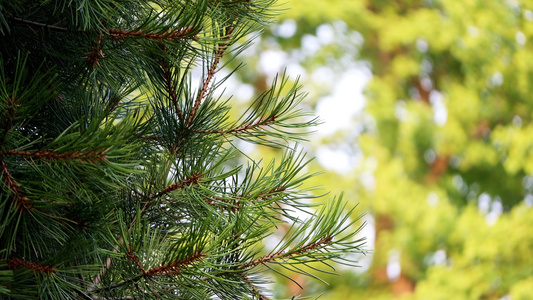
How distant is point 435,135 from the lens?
142 inches

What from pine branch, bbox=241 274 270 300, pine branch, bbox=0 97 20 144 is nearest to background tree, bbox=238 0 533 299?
pine branch, bbox=241 274 270 300

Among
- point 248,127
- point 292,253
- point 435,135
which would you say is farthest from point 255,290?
point 435,135

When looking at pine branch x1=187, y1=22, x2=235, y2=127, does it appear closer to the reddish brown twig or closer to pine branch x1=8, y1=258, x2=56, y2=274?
the reddish brown twig

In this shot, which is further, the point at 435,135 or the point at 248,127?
the point at 435,135

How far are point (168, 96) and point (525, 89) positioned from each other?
117 inches

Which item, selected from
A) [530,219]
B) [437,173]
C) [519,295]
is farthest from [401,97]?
[519,295]

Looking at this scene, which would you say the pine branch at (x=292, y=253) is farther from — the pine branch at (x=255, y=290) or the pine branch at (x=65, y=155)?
the pine branch at (x=65, y=155)

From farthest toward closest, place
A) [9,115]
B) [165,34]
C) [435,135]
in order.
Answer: [435,135]
[165,34]
[9,115]

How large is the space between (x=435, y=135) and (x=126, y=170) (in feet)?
11.0

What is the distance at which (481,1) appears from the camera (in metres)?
3.23

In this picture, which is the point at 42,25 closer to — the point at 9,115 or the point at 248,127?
the point at 9,115

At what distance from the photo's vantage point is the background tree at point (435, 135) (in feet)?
10.1

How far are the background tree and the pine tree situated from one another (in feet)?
8.00

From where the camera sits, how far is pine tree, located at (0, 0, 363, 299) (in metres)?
0.56
